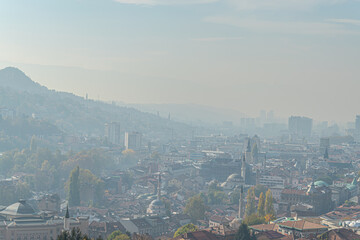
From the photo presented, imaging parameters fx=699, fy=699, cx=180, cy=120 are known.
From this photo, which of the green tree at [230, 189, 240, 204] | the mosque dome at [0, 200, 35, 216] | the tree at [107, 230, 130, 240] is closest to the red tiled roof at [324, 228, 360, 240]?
the tree at [107, 230, 130, 240]

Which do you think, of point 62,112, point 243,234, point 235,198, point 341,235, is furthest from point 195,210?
point 62,112

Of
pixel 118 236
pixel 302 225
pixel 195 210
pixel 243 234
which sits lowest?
→ pixel 195 210

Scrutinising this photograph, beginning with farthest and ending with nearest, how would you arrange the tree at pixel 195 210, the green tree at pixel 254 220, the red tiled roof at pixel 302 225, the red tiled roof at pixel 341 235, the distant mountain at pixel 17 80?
the distant mountain at pixel 17 80 → the tree at pixel 195 210 → the green tree at pixel 254 220 → the red tiled roof at pixel 302 225 → the red tiled roof at pixel 341 235

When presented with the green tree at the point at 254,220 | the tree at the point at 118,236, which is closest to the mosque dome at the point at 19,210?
the tree at the point at 118,236

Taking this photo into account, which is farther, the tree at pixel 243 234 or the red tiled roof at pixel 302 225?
the red tiled roof at pixel 302 225

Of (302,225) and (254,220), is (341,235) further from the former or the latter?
(254,220)

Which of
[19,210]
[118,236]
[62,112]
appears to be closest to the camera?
[118,236]

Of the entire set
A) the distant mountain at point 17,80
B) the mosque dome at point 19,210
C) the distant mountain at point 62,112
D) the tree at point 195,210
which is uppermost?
the distant mountain at point 17,80

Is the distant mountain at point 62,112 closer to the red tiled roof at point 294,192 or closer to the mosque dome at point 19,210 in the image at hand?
the red tiled roof at point 294,192
